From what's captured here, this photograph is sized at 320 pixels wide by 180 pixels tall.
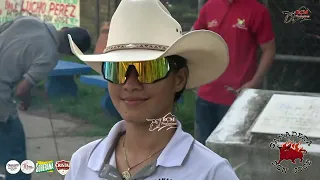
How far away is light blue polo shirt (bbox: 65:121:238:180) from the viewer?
5.82 feet

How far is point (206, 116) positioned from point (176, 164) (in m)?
2.56

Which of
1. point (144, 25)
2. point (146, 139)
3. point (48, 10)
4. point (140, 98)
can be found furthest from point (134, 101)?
point (48, 10)

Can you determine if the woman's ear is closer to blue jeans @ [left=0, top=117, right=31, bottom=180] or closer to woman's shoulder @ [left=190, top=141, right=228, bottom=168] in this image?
woman's shoulder @ [left=190, top=141, right=228, bottom=168]

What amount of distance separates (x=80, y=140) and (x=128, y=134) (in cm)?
265

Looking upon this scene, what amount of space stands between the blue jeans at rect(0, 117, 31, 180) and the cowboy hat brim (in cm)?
237

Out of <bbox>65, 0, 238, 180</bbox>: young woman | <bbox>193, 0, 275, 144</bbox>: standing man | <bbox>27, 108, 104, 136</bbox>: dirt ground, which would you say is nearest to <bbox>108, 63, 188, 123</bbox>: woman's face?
<bbox>65, 0, 238, 180</bbox>: young woman

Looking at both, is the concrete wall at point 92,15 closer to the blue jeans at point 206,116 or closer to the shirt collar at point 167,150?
the blue jeans at point 206,116

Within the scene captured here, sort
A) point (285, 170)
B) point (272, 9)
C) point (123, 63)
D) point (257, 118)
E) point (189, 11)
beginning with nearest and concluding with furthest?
point (123, 63) → point (285, 170) → point (257, 118) → point (272, 9) → point (189, 11)

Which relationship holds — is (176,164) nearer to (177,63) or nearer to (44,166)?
(177,63)

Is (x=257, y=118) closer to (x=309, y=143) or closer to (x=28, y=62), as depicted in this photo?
(x=309, y=143)

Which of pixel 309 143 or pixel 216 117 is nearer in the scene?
pixel 309 143

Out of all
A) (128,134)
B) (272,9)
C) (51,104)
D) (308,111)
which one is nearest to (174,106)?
(128,134)

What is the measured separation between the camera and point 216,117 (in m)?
4.30

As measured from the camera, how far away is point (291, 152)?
3.36 meters
